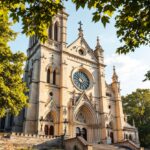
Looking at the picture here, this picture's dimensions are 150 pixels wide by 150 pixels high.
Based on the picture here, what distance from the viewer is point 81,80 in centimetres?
3953

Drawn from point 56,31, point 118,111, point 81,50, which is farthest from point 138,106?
point 56,31

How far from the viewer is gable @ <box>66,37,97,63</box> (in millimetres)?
40438

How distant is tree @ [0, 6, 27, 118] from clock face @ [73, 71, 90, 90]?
766 inches

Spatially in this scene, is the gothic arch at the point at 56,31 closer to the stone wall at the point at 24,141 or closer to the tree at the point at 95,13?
the stone wall at the point at 24,141

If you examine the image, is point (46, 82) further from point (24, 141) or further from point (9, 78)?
point (9, 78)

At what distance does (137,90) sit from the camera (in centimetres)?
5200

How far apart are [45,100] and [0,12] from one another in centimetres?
2702

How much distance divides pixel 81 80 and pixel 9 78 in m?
22.5

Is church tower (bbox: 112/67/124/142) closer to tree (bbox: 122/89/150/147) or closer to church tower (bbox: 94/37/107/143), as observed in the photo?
church tower (bbox: 94/37/107/143)

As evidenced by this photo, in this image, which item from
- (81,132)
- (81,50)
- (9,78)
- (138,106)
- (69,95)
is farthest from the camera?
(138,106)

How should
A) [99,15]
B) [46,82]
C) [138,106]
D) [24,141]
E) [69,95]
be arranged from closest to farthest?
[99,15] < [24,141] < [46,82] < [69,95] < [138,106]

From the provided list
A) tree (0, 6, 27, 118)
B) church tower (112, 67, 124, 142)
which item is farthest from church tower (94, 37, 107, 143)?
tree (0, 6, 27, 118)

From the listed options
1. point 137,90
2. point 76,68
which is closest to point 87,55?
point 76,68

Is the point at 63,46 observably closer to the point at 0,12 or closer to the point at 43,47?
the point at 43,47
